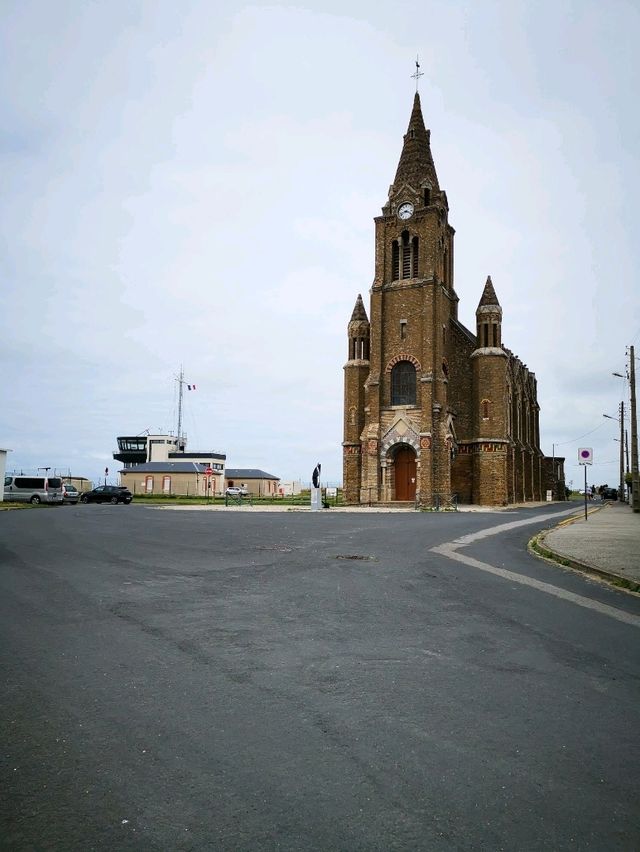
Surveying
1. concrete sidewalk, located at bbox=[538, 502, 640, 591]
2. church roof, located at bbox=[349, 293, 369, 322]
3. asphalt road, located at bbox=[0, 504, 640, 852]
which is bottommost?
asphalt road, located at bbox=[0, 504, 640, 852]

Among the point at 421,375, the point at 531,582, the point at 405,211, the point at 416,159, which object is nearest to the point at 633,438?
the point at 421,375

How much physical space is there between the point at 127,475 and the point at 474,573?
7806 centimetres

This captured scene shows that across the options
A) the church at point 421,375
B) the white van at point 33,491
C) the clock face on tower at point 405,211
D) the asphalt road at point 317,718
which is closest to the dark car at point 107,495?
the white van at point 33,491

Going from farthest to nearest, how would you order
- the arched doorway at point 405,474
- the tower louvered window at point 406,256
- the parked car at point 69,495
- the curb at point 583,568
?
the parked car at point 69,495 < the tower louvered window at point 406,256 < the arched doorway at point 405,474 < the curb at point 583,568

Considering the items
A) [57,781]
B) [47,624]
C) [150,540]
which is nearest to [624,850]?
[57,781]

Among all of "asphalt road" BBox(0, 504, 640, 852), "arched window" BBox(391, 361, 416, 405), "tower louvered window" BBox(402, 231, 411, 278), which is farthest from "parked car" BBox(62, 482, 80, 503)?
"asphalt road" BBox(0, 504, 640, 852)

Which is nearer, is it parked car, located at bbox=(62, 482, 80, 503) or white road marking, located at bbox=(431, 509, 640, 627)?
white road marking, located at bbox=(431, 509, 640, 627)

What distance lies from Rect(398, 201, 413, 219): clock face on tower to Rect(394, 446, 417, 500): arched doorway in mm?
16866

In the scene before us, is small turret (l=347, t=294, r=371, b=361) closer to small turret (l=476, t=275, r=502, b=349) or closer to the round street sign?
small turret (l=476, t=275, r=502, b=349)

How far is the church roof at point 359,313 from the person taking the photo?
158 ft

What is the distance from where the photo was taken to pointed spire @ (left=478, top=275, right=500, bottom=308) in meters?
47.4

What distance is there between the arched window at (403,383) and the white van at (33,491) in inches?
992

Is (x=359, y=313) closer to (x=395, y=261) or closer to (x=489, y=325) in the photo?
(x=395, y=261)

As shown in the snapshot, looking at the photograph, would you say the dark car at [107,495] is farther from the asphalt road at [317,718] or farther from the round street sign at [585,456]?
the asphalt road at [317,718]
